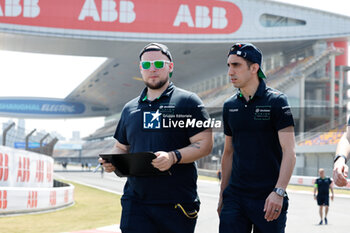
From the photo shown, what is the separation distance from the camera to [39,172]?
14.3m

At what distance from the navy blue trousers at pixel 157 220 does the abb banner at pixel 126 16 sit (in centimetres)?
4258

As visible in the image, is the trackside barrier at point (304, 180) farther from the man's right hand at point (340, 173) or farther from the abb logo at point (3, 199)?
the man's right hand at point (340, 173)

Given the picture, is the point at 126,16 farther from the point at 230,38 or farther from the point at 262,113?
the point at 262,113

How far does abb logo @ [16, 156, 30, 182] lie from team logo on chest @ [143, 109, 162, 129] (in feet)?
31.8

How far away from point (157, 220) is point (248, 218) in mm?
689

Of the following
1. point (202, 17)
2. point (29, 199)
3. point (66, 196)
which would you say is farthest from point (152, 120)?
point (202, 17)

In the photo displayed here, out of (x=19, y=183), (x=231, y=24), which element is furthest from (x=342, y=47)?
(x=19, y=183)

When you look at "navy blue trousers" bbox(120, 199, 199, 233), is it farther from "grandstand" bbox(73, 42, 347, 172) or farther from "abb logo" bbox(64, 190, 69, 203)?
"grandstand" bbox(73, 42, 347, 172)

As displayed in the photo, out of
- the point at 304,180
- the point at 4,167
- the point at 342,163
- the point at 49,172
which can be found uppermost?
the point at 342,163

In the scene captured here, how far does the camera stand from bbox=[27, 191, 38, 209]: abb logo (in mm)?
12109

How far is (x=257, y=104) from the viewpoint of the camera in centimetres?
362

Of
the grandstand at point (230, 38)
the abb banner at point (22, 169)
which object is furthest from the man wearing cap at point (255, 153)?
the grandstand at point (230, 38)

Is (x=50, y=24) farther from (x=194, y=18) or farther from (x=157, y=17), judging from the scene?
(x=194, y=18)

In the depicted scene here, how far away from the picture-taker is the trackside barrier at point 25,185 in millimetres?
11298
